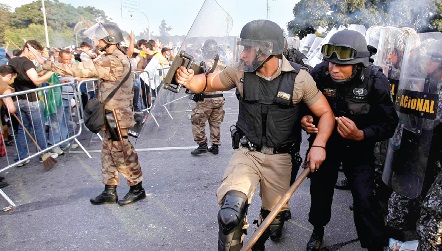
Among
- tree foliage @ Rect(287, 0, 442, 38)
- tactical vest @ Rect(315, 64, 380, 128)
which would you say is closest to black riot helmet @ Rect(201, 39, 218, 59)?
tactical vest @ Rect(315, 64, 380, 128)

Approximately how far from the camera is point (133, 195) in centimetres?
402

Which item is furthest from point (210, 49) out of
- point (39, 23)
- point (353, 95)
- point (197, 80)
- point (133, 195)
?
point (39, 23)

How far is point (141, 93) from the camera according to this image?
24.9 ft

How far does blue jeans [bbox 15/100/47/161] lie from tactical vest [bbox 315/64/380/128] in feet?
14.8

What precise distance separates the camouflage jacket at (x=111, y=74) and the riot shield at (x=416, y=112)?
2731 mm

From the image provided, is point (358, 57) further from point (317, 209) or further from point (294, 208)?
point (294, 208)

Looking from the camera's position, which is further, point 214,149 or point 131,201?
point 214,149

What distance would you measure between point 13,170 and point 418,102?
531cm

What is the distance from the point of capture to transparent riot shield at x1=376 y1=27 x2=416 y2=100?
3243 mm

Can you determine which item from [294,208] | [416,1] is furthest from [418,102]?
[416,1]

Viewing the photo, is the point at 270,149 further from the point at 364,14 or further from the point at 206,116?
the point at 364,14

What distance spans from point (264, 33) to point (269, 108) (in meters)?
0.53

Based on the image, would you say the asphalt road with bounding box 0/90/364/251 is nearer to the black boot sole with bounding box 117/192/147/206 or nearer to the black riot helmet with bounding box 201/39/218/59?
the black boot sole with bounding box 117/192/147/206

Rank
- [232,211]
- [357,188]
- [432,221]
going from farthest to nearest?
[357,188]
[232,211]
[432,221]
